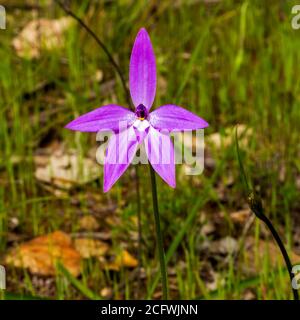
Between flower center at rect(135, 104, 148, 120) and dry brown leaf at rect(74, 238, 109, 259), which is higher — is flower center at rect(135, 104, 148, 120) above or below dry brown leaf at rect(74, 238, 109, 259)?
above

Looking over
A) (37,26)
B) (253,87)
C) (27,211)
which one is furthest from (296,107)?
(37,26)

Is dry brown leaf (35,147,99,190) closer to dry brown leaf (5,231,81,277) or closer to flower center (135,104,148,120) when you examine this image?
dry brown leaf (5,231,81,277)

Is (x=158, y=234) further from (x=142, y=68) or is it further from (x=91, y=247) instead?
(x=91, y=247)

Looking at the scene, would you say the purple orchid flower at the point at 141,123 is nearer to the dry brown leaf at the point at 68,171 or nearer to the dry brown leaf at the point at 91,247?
the dry brown leaf at the point at 91,247

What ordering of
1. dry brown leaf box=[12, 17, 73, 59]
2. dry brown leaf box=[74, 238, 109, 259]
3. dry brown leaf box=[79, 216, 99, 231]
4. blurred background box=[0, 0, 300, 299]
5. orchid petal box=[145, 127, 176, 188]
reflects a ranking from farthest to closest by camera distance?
dry brown leaf box=[12, 17, 73, 59], dry brown leaf box=[79, 216, 99, 231], dry brown leaf box=[74, 238, 109, 259], blurred background box=[0, 0, 300, 299], orchid petal box=[145, 127, 176, 188]

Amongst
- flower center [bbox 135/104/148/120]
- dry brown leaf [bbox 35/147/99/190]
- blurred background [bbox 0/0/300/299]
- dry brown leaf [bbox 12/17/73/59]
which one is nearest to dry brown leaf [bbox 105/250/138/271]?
blurred background [bbox 0/0/300/299]

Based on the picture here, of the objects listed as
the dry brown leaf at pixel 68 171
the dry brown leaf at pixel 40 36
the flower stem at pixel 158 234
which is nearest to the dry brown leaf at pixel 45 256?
the dry brown leaf at pixel 68 171
